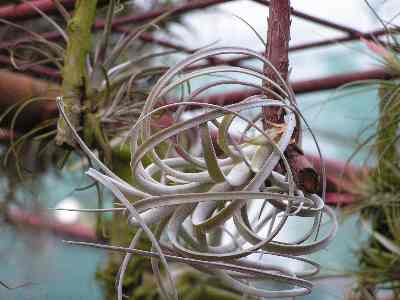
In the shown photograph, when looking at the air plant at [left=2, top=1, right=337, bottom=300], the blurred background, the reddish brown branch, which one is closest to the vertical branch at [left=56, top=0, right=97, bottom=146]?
the blurred background

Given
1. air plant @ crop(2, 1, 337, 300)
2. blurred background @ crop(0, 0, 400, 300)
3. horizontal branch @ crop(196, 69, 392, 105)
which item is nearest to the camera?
air plant @ crop(2, 1, 337, 300)

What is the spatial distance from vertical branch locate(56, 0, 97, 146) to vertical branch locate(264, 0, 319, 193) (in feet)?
0.86

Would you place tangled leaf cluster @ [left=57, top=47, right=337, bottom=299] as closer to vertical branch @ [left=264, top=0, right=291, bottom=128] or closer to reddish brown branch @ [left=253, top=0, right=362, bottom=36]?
vertical branch @ [left=264, top=0, right=291, bottom=128]

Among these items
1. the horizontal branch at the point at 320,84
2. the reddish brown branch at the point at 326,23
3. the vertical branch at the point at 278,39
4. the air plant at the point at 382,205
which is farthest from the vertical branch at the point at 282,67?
the horizontal branch at the point at 320,84

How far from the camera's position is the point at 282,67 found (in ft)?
1.32

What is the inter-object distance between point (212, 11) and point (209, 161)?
873mm

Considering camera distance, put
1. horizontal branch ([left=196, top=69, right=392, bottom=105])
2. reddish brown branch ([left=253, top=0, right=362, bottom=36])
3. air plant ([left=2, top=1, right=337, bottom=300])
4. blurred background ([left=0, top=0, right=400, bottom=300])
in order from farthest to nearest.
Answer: horizontal branch ([left=196, top=69, right=392, bottom=105]), reddish brown branch ([left=253, top=0, right=362, bottom=36]), blurred background ([left=0, top=0, right=400, bottom=300]), air plant ([left=2, top=1, right=337, bottom=300])

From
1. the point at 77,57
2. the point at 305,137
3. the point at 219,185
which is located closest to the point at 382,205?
the point at 305,137

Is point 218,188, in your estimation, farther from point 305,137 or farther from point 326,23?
point 305,137

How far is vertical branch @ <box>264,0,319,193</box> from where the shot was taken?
0.40 meters

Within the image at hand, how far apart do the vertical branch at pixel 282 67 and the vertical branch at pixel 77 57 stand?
262mm

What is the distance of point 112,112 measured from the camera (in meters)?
0.65

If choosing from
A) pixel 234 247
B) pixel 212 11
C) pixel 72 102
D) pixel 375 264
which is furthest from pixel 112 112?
pixel 212 11

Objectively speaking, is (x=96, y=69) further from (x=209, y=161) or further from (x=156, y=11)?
(x=156, y=11)
